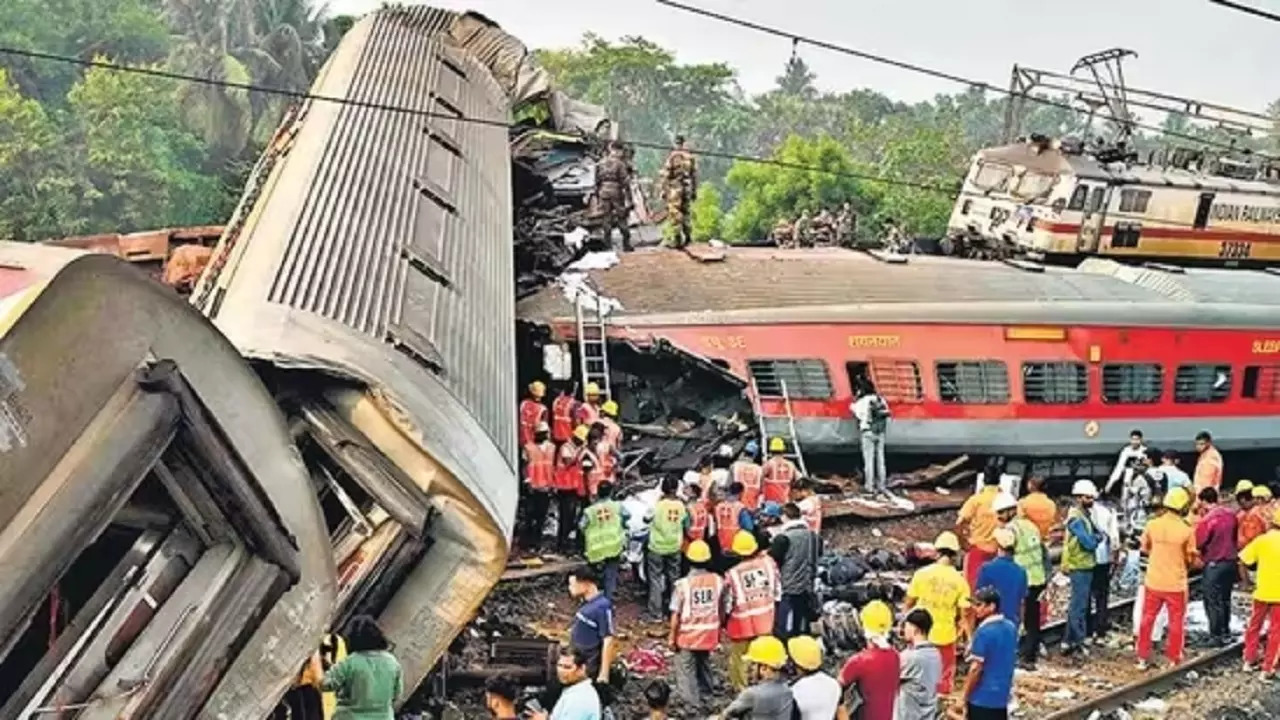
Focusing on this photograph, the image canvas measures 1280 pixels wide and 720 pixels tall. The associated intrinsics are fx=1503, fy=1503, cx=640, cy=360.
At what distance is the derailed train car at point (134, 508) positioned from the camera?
3025 millimetres

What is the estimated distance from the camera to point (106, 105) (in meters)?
32.6

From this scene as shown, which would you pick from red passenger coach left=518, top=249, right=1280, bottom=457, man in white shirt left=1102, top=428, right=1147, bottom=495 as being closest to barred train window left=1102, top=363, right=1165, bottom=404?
red passenger coach left=518, top=249, right=1280, bottom=457

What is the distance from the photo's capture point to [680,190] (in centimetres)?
1828

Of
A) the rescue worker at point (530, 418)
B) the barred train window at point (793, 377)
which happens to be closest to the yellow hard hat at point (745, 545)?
the rescue worker at point (530, 418)

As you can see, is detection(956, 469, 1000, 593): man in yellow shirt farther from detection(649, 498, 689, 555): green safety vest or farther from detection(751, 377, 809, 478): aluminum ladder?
detection(751, 377, 809, 478): aluminum ladder

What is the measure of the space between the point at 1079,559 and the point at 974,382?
469 centimetres

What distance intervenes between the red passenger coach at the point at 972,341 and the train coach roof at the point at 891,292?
0.08ft

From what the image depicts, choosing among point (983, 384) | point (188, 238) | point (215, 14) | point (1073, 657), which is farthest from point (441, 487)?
point (215, 14)

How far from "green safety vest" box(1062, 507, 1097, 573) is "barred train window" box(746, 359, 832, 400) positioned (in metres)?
4.14

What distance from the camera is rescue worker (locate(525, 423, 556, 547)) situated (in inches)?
415

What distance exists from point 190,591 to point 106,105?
103 ft

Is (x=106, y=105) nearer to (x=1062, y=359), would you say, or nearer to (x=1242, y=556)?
(x=1062, y=359)

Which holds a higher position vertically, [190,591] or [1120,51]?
[1120,51]

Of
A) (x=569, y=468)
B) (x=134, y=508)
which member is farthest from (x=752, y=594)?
(x=134, y=508)
